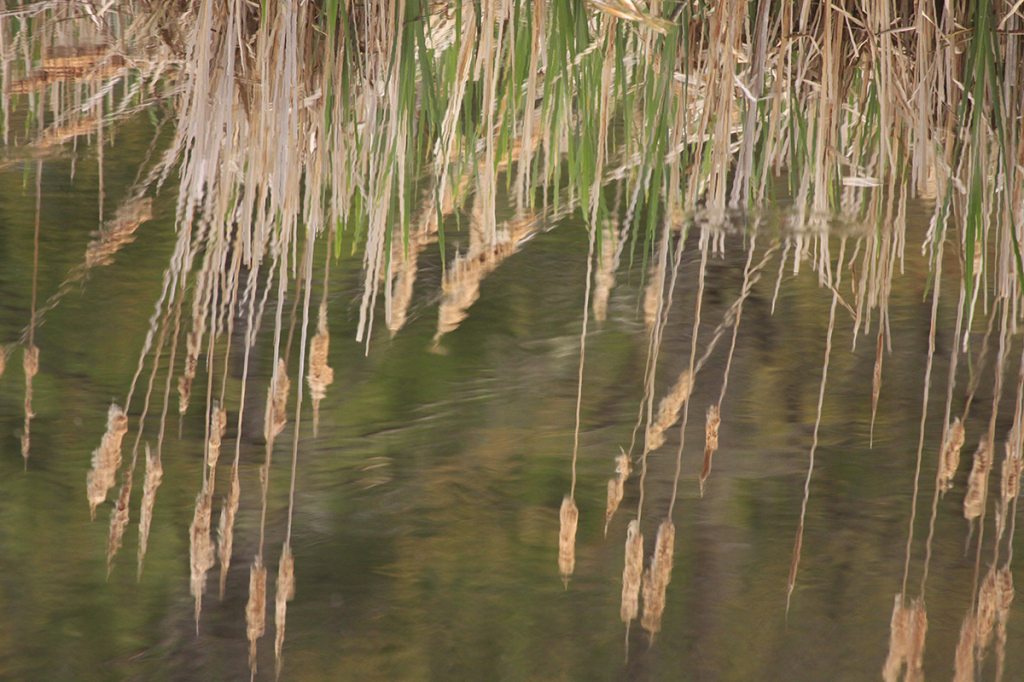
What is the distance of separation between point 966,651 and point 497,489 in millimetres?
669

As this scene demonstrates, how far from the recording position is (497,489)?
46.0 inches

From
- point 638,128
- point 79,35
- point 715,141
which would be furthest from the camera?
point 638,128

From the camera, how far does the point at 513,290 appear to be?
1136 millimetres

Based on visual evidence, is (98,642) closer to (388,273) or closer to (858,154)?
(388,273)

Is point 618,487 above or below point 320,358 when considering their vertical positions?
below

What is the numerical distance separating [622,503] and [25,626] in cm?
101

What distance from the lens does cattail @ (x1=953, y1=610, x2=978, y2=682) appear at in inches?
28.8

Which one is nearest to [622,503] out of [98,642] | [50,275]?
[98,642]

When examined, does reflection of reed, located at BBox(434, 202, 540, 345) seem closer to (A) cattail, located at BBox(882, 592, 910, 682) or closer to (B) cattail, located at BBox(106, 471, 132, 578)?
(B) cattail, located at BBox(106, 471, 132, 578)

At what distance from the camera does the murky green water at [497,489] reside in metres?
1.13

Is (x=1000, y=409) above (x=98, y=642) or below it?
above

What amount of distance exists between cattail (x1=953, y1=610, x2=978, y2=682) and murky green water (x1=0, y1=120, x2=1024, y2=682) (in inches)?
15.4

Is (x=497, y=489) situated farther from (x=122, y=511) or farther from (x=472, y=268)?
(x=122, y=511)

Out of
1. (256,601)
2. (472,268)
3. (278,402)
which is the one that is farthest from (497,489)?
(278,402)
